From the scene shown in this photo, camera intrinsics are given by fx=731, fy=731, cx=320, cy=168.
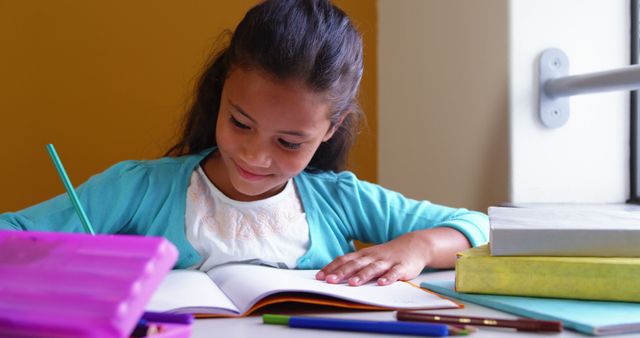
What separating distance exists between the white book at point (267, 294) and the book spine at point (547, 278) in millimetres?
43

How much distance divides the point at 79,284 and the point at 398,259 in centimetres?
52

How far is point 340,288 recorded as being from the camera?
699mm

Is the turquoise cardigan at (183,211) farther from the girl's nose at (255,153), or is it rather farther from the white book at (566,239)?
the white book at (566,239)

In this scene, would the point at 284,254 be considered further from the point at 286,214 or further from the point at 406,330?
the point at 406,330

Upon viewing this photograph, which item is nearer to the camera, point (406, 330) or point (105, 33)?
point (406, 330)

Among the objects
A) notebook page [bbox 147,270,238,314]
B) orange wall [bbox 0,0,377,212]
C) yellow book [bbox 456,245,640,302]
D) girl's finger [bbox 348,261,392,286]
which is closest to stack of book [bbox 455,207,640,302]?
yellow book [bbox 456,245,640,302]

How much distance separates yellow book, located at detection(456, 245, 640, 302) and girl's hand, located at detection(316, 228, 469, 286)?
0.11m

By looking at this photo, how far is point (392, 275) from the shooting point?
2.61ft

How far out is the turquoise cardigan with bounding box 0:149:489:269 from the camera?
3.06ft

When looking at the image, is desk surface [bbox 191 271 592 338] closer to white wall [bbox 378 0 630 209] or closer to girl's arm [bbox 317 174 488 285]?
girl's arm [bbox 317 174 488 285]

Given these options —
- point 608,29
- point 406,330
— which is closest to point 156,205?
point 406,330

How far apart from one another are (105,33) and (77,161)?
273mm

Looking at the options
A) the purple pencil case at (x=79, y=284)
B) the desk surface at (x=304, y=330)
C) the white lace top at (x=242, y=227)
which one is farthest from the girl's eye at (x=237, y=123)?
the purple pencil case at (x=79, y=284)

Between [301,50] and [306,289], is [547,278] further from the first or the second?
[301,50]
